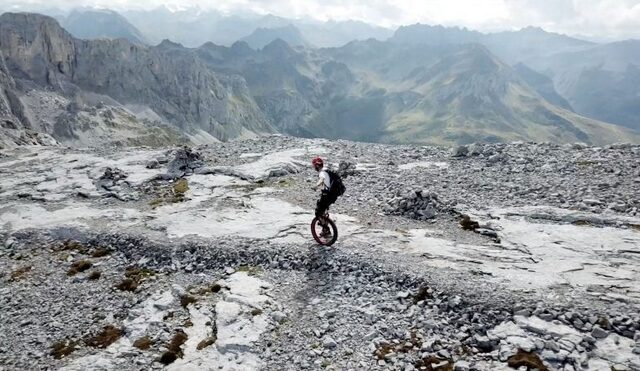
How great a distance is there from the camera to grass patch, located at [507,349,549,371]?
12.4 metres

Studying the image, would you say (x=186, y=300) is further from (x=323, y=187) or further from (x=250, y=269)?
(x=323, y=187)

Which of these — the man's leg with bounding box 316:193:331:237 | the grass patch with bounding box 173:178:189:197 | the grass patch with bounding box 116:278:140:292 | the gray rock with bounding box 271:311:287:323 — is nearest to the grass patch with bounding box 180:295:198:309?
the grass patch with bounding box 116:278:140:292

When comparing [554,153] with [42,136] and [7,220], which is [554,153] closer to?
[7,220]

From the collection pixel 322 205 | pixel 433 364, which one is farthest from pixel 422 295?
pixel 322 205

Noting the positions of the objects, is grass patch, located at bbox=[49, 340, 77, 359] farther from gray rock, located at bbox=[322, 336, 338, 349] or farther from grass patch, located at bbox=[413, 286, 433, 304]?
grass patch, located at bbox=[413, 286, 433, 304]

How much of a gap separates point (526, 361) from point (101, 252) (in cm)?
1989

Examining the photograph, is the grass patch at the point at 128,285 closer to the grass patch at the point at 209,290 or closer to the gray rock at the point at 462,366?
the grass patch at the point at 209,290

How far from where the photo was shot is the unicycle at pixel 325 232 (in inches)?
786

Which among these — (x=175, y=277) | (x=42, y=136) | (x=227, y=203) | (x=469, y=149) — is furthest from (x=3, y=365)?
(x=42, y=136)

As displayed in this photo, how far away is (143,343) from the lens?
1563 centimetres

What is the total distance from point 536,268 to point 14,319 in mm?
21042

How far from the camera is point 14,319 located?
711 inches

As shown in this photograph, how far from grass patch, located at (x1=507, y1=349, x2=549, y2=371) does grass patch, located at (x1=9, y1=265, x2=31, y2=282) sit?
2147cm

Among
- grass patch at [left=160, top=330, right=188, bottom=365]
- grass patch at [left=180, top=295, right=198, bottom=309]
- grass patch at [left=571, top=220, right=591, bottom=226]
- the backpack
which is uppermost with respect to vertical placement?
the backpack
